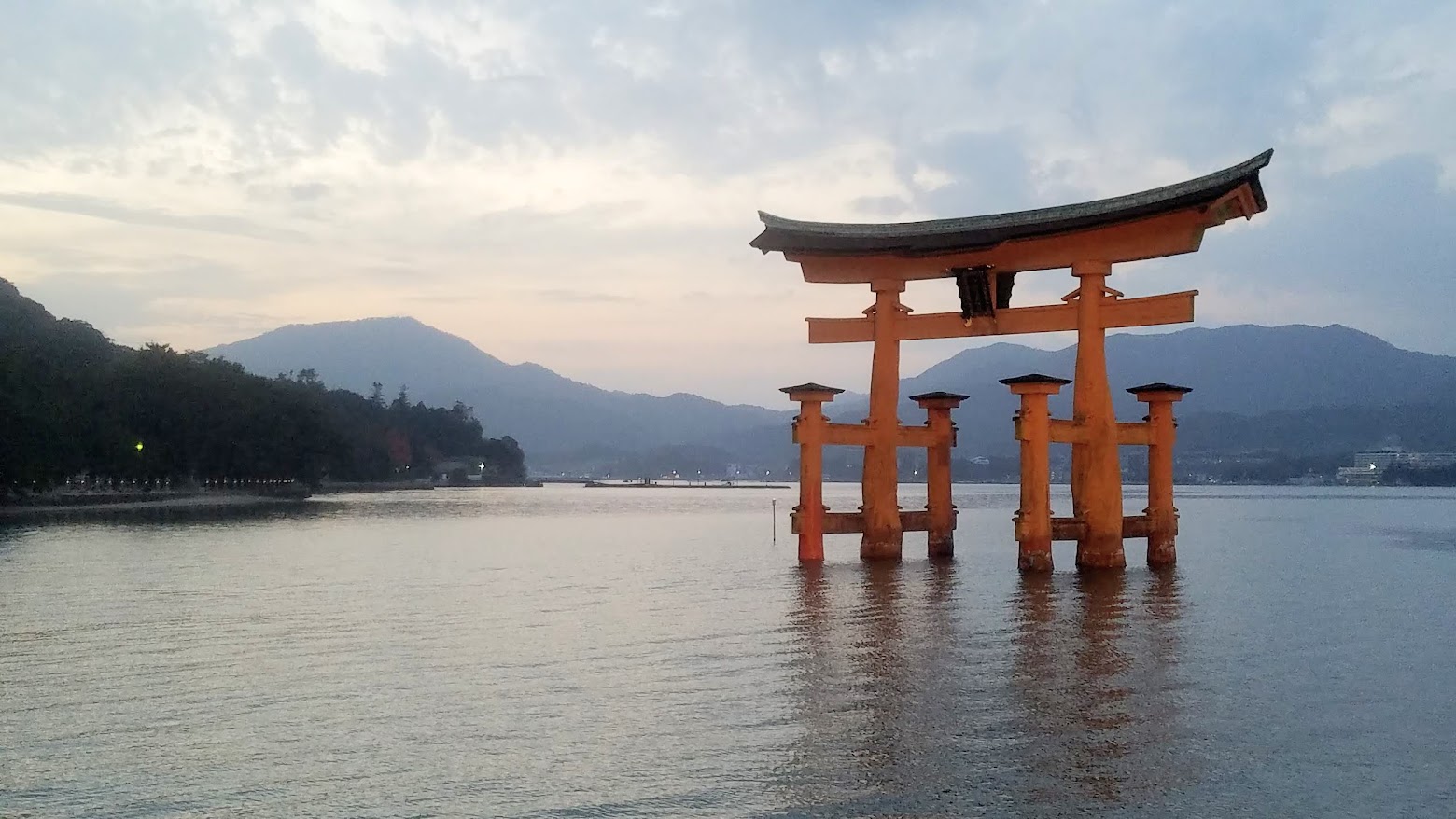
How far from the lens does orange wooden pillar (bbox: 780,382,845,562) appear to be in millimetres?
22344

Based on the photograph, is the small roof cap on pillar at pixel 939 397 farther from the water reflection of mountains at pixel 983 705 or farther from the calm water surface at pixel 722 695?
the water reflection of mountains at pixel 983 705

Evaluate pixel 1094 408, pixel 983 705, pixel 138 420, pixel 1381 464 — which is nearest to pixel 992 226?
pixel 1094 408

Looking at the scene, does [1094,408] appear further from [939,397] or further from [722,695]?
[722,695]

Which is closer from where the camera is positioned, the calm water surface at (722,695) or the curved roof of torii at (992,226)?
the calm water surface at (722,695)

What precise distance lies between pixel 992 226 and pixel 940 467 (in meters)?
6.24

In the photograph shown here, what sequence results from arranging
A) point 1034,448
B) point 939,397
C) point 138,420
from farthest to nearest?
point 138,420 → point 939,397 → point 1034,448

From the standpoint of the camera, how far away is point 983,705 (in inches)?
383

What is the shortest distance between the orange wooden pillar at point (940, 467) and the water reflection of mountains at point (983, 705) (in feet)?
23.9

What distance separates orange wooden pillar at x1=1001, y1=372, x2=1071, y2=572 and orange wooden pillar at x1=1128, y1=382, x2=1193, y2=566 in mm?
Answer: 3086

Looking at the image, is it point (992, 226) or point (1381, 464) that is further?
point (1381, 464)

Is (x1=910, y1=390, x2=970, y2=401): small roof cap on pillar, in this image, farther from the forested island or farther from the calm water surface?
the forested island

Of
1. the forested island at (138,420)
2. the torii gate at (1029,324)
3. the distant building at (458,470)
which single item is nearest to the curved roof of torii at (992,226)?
the torii gate at (1029,324)

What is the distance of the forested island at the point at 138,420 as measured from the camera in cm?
4456

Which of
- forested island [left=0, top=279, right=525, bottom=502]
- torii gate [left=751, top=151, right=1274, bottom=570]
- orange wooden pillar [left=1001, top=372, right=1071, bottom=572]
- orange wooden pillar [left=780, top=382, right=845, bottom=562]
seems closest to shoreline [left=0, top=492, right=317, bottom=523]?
forested island [left=0, top=279, right=525, bottom=502]
